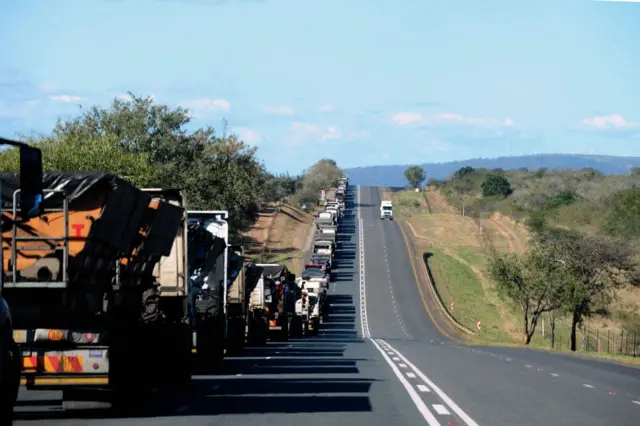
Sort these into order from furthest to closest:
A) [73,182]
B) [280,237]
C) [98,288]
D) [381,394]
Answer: [280,237] < [381,394] < [98,288] < [73,182]

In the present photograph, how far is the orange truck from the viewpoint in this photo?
12742 millimetres

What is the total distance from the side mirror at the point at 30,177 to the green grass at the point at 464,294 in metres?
55.3

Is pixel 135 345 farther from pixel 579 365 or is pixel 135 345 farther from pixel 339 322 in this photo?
pixel 339 322

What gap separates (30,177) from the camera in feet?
31.3

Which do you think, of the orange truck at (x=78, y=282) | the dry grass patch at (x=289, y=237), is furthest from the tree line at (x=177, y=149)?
the orange truck at (x=78, y=282)

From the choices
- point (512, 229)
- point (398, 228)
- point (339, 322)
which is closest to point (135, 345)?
point (339, 322)

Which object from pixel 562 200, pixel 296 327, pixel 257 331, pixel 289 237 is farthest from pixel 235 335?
pixel 562 200

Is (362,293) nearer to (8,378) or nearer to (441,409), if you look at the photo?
(441,409)

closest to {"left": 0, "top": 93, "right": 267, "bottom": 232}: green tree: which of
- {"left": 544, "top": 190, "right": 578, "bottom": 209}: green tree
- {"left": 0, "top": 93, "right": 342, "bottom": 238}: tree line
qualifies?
{"left": 0, "top": 93, "right": 342, "bottom": 238}: tree line

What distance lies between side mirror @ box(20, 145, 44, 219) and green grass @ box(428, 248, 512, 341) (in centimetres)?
5526

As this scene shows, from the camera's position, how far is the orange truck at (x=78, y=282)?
41.8 feet

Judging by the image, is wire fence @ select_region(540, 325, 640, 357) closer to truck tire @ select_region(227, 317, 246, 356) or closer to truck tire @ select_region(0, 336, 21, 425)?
truck tire @ select_region(227, 317, 246, 356)

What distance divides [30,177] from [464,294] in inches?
3115

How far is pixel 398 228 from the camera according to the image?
123m
